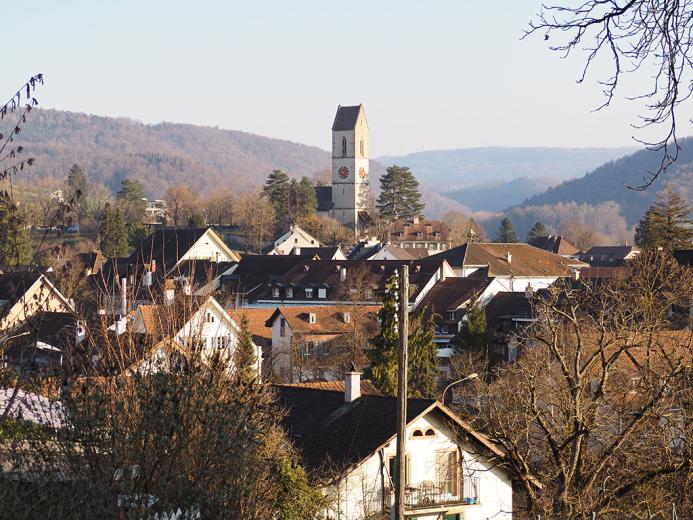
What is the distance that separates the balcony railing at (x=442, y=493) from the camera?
24047 mm

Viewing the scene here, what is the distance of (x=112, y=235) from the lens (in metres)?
93.1

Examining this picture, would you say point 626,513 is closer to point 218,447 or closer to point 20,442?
point 218,447

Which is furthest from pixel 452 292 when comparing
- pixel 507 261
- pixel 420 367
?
pixel 420 367

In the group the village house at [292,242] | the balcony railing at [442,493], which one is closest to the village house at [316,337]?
the balcony railing at [442,493]

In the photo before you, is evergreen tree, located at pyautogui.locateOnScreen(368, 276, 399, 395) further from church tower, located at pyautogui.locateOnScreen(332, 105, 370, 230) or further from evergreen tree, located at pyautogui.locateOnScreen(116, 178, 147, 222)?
church tower, located at pyautogui.locateOnScreen(332, 105, 370, 230)

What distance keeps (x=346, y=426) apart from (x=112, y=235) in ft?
236

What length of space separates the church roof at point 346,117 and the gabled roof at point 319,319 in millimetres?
103349

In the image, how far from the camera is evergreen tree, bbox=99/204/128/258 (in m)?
91.2

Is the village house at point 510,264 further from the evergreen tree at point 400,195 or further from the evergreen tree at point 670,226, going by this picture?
the evergreen tree at point 400,195

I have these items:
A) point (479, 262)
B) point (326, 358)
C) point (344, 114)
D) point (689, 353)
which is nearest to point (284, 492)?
point (689, 353)

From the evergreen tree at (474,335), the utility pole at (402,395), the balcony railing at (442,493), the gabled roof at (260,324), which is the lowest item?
the gabled roof at (260,324)

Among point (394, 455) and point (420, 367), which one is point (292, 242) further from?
point (394, 455)

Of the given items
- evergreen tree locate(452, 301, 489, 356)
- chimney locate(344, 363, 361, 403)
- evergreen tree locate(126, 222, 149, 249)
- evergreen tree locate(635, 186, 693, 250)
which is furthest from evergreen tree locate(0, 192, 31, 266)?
evergreen tree locate(126, 222, 149, 249)

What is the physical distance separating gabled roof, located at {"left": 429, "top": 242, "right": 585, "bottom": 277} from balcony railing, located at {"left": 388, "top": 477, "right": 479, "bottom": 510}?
51.8 metres
